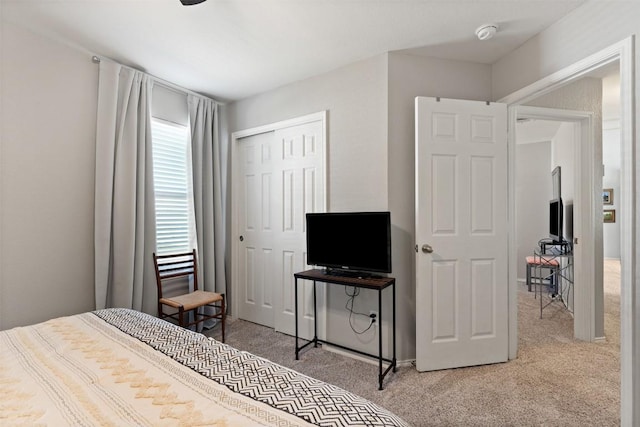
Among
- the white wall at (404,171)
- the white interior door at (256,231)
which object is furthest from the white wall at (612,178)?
the white interior door at (256,231)

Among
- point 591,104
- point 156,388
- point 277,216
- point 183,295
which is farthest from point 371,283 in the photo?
point 591,104

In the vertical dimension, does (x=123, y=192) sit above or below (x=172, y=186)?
below

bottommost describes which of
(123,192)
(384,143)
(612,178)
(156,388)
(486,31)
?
(156,388)

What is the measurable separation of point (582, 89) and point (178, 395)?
411cm

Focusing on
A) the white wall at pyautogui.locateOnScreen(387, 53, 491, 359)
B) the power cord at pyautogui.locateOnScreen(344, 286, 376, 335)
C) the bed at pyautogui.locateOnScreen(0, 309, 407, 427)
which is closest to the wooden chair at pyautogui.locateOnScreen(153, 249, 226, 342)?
the power cord at pyautogui.locateOnScreen(344, 286, 376, 335)

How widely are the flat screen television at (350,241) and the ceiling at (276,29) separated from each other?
1.36m

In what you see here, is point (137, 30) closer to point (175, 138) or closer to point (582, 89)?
point (175, 138)

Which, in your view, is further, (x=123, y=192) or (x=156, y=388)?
(x=123, y=192)

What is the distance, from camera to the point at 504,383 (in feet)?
7.45

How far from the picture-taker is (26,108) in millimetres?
2217

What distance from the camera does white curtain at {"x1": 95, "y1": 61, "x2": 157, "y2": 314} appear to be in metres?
2.57

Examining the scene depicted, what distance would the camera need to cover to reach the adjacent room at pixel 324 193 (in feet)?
6.27

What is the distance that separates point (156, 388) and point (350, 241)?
1.78 meters

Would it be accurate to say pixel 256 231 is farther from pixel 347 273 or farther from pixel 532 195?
pixel 532 195
